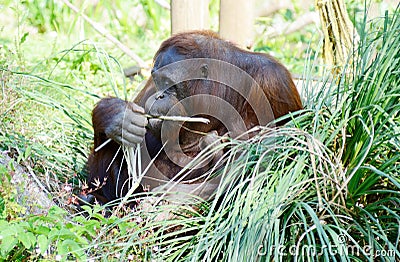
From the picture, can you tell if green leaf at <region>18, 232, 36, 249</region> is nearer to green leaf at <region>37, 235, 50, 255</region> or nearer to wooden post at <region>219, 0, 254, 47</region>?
green leaf at <region>37, 235, 50, 255</region>

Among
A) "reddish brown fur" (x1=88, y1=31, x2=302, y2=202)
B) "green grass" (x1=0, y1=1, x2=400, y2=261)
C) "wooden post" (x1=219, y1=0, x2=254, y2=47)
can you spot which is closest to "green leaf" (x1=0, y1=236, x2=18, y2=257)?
"green grass" (x1=0, y1=1, x2=400, y2=261)

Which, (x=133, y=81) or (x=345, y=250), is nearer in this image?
(x=345, y=250)

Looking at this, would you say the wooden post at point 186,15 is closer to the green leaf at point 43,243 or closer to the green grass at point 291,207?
the green grass at point 291,207

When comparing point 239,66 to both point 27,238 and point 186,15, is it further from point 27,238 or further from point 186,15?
point 27,238

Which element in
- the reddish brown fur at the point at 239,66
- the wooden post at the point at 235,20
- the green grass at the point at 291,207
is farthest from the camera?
the wooden post at the point at 235,20

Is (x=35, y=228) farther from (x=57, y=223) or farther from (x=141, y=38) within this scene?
(x=141, y=38)

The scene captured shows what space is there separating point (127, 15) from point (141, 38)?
0.80 m

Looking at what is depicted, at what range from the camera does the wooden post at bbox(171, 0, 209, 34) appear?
441cm

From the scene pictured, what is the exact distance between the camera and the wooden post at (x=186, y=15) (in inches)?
174

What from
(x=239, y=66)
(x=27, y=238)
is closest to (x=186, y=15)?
(x=239, y=66)

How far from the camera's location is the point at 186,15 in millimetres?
4422

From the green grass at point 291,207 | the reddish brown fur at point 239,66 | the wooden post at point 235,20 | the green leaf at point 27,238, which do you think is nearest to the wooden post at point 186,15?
the reddish brown fur at point 239,66

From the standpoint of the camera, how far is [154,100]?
322 centimetres

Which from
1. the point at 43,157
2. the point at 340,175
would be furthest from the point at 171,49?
the point at 340,175
